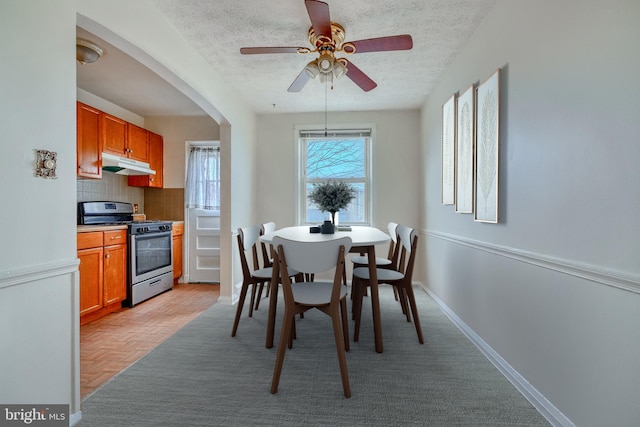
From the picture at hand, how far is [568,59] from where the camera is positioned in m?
1.36

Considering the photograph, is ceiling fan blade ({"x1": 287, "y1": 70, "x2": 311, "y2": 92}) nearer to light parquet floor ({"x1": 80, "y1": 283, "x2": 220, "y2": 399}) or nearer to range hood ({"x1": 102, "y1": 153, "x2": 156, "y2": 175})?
range hood ({"x1": 102, "y1": 153, "x2": 156, "y2": 175})

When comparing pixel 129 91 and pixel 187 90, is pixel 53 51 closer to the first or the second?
pixel 187 90

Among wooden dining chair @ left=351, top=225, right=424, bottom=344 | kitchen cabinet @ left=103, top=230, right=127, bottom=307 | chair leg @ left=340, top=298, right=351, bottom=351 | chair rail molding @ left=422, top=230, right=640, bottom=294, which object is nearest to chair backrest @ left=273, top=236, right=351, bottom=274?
chair leg @ left=340, top=298, right=351, bottom=351

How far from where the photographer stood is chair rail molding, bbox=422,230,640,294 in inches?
42.1

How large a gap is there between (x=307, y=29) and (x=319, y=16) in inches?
22.8

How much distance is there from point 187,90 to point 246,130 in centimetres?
135

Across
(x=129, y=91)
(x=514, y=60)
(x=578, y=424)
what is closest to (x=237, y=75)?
(x=129, y=91)

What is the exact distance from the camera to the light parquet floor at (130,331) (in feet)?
6.54

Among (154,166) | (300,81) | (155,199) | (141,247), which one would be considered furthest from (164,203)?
(300,81)

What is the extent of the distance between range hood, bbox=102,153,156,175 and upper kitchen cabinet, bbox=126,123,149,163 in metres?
0.09

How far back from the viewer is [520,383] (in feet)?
5.56

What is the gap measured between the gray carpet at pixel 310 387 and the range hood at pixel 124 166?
2.17 metres

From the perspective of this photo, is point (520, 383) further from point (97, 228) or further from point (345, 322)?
point (97, 228)

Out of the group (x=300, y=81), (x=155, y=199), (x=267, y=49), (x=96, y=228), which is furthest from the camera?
(x=155, y=199)
